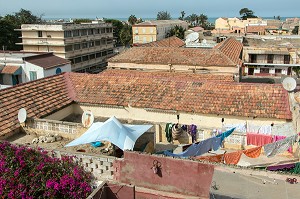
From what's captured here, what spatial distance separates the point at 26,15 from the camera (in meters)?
76.1

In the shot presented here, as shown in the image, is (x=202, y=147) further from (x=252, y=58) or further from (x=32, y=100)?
(x=252, y=58)

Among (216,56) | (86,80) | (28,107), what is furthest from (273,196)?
(216,56)

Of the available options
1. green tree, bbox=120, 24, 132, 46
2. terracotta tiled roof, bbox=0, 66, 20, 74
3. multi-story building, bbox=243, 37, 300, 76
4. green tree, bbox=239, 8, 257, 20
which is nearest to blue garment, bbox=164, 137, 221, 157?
terracotta tiled roof, bbox=0, 66, 20, 74

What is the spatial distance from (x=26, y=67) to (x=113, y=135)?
27.2 metres

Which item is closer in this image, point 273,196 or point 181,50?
point 273,196

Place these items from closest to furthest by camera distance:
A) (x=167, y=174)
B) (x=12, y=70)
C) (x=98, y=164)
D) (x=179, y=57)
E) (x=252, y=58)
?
(x=167, y=174), (x=98, y=164), (x=179, y=57), (x=12, y=70), (x=252, y=58)

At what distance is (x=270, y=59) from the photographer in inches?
1839

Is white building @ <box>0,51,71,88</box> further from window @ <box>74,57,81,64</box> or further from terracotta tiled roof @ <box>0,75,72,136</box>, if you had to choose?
terracotta tiled roof @ <box>0,75,72,136</box>

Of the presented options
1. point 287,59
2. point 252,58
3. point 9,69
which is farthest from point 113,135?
point 287,59

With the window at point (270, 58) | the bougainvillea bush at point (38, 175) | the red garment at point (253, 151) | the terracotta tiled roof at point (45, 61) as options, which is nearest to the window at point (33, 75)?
the terracotta tiled roof at point (45, 61)

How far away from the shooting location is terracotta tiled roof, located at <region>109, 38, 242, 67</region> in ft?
98.3

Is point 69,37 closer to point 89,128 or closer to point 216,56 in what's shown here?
point 216,56

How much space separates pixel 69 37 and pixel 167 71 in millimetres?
27576

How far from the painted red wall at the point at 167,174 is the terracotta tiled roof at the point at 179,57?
65.1ft
